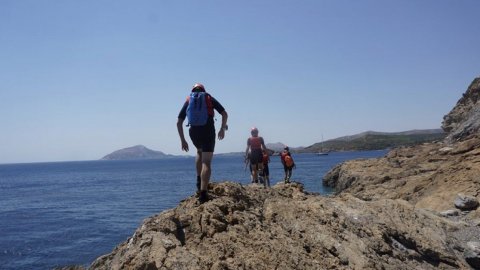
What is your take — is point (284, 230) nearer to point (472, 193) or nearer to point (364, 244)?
point (364, 244)

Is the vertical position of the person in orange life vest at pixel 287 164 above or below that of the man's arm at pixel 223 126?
below

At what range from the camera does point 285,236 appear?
763cm

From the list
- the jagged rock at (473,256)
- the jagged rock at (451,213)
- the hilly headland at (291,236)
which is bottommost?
the jagged rock at (473,256)

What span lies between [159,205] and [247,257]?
1466 inches

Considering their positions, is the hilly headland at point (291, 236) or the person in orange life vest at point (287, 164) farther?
the person in orange life vest at point (287, 164)

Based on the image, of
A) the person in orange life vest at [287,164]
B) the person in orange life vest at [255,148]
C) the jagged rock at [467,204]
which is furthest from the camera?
the person in orange life vest at [287,164]

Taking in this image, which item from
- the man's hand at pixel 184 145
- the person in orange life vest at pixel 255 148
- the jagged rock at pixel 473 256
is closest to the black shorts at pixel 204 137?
the man's hand at pixel 184 145

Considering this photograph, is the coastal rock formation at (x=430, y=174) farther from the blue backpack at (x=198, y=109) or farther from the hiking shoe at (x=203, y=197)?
the blue backpack at (x=198, y=109)

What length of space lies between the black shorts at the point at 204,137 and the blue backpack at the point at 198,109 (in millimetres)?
116

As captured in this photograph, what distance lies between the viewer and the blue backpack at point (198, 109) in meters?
8.20

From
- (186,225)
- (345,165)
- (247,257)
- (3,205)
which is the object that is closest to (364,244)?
(247,257)

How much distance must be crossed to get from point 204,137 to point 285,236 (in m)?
2.38

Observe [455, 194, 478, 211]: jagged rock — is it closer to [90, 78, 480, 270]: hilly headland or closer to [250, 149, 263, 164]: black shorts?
[90, 78, 480, 270]: hilly headland

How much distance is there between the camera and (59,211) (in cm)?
4400
